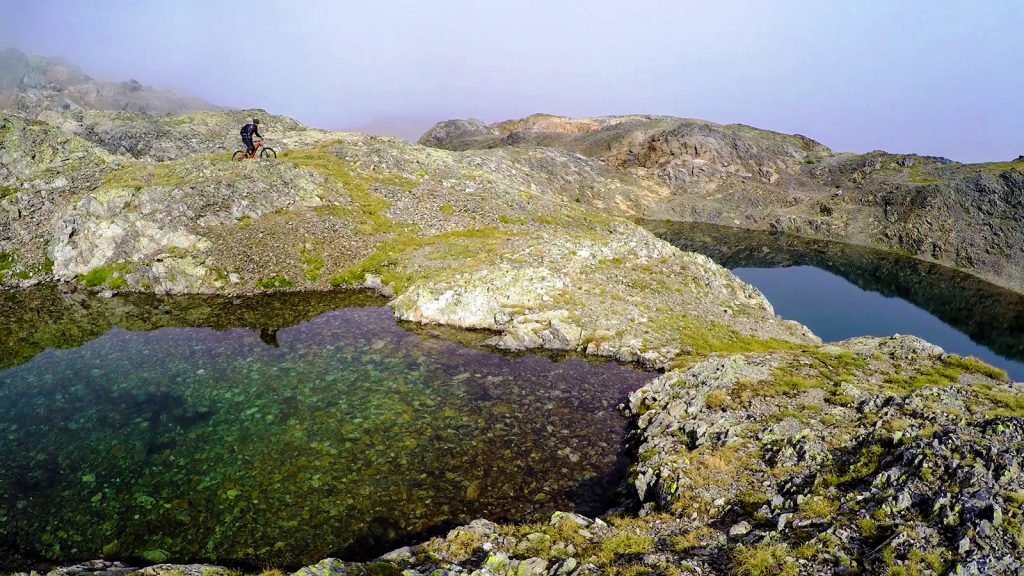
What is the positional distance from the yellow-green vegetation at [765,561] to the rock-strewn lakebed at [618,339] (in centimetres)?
7

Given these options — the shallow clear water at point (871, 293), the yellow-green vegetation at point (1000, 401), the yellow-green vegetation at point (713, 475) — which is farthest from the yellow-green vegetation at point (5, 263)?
the shallow clear water at point (871, 293)

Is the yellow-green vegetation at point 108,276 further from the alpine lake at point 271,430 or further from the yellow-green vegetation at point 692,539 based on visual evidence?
the yellow-green vegetation at point 692,539

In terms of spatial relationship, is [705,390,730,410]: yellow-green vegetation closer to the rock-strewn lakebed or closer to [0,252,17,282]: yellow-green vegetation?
the rock-strewn lakebed

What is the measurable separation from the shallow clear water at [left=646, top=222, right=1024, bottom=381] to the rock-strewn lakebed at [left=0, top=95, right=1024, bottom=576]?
123 ft

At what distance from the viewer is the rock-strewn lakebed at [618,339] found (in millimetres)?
14781

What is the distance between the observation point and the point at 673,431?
2514 cm

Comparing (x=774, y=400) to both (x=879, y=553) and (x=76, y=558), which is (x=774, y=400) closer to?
(x=879, y=553)

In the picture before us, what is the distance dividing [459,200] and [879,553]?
59.9 metres

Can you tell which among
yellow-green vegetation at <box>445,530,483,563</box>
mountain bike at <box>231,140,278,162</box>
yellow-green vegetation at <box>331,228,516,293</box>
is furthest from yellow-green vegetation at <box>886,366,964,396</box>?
mountain bike at <box>231,140,278,162</box>

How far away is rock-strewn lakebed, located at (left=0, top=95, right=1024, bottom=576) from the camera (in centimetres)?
1478

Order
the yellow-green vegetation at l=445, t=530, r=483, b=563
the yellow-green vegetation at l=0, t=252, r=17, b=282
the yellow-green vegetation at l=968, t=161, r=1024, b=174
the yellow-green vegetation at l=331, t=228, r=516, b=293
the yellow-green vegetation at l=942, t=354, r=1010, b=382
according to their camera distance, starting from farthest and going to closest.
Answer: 1. the yellow-green vegetation at l=968, t=161, r=1024, b=174
2. the yellow-green vegetation at l=331, t=228, r=516, b=293
3. the yellow-green vegetation at l=0, t=252, r=17, b=282
4. the yellow-green vegetation at l=942, t=354, r=1010, b=382
5. the yellow-green vegetation at l=445, t=530, r=483, b=563

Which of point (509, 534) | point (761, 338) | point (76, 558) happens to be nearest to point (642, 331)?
point (761, 338)

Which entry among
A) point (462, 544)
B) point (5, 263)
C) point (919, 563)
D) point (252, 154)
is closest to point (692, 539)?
point (919, 563)

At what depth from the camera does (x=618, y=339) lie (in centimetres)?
3750
